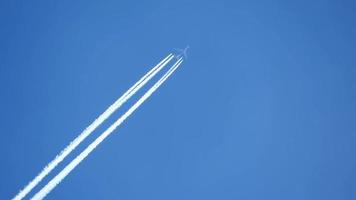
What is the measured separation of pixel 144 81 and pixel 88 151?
11.3ft

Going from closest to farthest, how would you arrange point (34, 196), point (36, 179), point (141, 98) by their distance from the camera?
point (34, 196), point (36, 179), point (141, 98)

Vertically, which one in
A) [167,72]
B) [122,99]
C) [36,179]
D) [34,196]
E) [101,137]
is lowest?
[34,196]

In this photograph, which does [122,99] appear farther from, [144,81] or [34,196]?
[34,196]

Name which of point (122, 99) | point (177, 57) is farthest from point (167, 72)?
point (122, 99)

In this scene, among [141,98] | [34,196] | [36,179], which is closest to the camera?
[34,196]

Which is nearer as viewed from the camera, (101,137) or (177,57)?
(101,137)

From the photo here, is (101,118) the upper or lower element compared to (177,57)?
lower

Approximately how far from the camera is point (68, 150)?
59.0 feet

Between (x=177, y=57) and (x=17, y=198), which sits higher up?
(x=177, y=57)

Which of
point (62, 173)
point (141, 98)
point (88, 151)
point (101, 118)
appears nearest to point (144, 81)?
point (141, 98)

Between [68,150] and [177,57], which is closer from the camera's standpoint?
[68,150]

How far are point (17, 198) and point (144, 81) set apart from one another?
6.28 metres

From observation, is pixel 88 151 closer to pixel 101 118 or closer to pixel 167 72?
pixel 101 118

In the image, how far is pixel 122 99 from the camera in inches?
741
